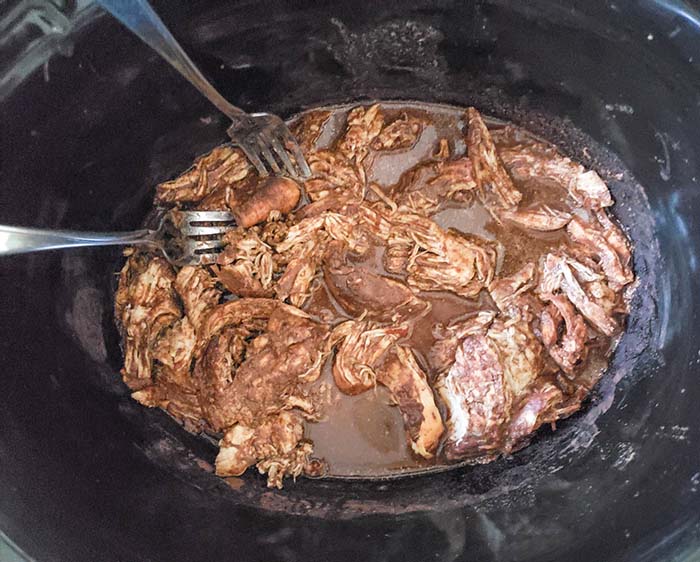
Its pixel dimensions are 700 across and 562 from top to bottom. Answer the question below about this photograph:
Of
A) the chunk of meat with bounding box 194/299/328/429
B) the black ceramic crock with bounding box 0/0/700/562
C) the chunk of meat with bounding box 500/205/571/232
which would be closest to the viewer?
the black ceramic crock with bounding box 0/0/700/562

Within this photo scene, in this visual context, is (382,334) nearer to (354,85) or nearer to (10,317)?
(354,85)

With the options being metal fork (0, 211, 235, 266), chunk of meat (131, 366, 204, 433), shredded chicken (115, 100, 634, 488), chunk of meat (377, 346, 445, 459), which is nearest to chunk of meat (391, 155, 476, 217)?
shredded chicken (115, 100, 634, 488)

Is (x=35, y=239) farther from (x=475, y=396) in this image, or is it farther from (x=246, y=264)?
(x=475, y=396)

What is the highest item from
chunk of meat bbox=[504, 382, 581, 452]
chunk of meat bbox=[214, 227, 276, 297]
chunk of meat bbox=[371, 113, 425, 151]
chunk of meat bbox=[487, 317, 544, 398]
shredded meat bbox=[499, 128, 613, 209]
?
shredded meat bbox=[499, 128, 613, 209]

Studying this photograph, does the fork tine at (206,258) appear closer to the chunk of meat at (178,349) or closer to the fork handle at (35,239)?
the chunk of meat at (178,349)

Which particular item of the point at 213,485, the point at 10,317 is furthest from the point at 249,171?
the point at 213,485

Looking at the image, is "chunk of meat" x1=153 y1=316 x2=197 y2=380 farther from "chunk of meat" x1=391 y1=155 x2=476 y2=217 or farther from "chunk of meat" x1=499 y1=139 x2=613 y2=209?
"chunk of meat" x1=499 y1=139 x2=613 y2=209
